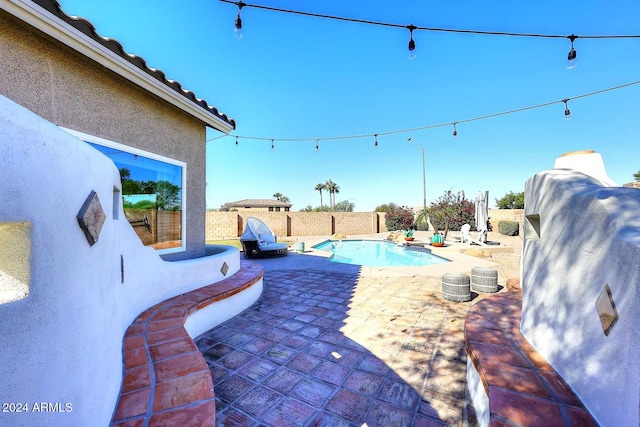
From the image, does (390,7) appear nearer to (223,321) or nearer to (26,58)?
(26,58)

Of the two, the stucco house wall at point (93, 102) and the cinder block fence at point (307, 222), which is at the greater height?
the stucco house wall at point (93, 102)

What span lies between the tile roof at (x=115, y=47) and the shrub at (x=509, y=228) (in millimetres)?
22562

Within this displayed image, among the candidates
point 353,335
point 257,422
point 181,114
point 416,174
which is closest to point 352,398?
point 257,422

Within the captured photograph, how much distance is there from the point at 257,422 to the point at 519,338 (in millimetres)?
3044

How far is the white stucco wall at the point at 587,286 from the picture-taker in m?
1.47

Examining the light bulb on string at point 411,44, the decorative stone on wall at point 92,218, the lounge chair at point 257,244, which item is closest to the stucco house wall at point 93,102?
the decorative stone on wall at point 92,218

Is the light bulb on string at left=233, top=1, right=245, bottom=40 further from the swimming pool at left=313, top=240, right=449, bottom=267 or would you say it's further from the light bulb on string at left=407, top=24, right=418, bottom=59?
the swimming pool at left=313, top=240, right=449, bottom=267

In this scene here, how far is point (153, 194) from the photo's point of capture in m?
4.61

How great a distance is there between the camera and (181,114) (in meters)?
4.94

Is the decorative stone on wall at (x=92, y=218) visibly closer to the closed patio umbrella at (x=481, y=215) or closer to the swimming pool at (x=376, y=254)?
the swimming pool at (x=376, y=254)

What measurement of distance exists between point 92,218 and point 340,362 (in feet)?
10.2

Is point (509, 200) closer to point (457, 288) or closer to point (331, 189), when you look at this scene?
point (331, 189)

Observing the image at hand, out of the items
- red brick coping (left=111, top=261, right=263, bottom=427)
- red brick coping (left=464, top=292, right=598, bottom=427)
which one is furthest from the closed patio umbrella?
red brick coping (left=111, top=261, right=263, bottom=427)

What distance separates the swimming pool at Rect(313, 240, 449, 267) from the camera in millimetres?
12798
